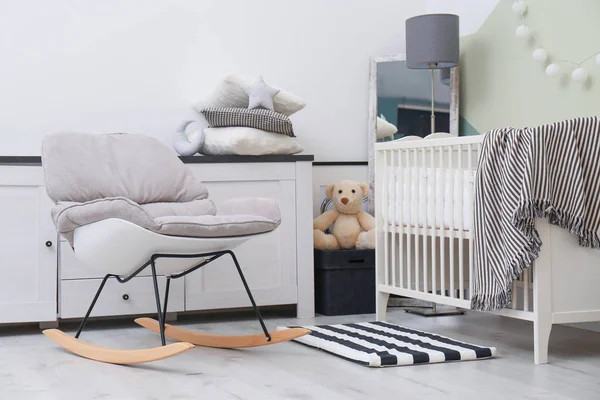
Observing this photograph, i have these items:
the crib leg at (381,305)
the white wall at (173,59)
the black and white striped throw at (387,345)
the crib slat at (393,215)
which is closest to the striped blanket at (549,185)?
the black and white striped throw at (387,345)

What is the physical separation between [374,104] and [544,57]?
0.95m

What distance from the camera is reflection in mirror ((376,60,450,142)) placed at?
390cm

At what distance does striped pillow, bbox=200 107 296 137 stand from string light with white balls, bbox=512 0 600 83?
101 cm

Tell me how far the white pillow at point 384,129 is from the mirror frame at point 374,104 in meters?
0.02

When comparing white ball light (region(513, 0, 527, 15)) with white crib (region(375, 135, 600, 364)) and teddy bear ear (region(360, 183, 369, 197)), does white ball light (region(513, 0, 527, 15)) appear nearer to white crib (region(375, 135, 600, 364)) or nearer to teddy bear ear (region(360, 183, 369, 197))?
white crib (region(375, 135, 600, 364))

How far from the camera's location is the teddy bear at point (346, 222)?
3.61 meters

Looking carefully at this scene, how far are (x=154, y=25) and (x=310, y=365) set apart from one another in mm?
1866

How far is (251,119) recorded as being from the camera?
3377 millimetres

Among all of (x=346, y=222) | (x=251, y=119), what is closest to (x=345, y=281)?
(x=346, y=222)

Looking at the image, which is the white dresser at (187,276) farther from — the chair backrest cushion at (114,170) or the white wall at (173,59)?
the white wall at (173,59)

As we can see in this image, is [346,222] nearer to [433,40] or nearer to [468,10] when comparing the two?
[433,40]

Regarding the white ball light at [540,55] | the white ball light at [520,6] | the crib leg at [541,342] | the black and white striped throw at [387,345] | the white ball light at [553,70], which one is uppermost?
the white ball light at [520,6]

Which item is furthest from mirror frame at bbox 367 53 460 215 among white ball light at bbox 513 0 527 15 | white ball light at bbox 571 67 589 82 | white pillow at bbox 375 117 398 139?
white ball light at bbox 571 67 589 82

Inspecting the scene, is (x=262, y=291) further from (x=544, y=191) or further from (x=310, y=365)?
(x=544, y=191)
